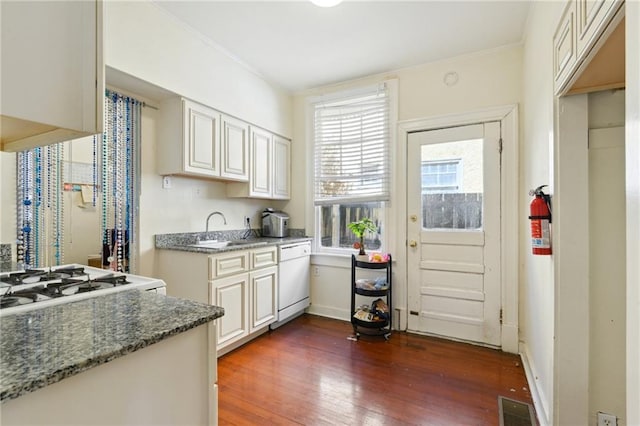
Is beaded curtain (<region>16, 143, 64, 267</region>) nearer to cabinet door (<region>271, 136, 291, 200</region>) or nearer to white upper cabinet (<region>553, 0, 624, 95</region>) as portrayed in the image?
cabinet door (<region>271, 136, 291, 200</region>)

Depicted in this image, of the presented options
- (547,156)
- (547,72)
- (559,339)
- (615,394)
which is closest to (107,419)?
(559,339)

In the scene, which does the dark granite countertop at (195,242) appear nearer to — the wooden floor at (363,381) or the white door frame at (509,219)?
the wooden floor at (363,381)

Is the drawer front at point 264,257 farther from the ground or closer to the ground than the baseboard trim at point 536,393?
farther from the ground

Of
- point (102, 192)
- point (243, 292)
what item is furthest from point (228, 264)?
point (102, 192)

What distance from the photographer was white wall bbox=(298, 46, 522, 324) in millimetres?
2746

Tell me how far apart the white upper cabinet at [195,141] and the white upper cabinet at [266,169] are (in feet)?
0.91

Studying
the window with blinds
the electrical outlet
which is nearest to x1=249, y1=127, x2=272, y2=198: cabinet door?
the window with blinds

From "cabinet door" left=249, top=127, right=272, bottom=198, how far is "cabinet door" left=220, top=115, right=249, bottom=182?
9 cm

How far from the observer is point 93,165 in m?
2.12

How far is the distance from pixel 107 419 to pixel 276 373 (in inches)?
66.6

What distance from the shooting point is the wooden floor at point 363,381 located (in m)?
1.83

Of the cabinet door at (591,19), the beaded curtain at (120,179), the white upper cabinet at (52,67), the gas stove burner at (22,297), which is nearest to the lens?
the white upper cabinet at (52,67)

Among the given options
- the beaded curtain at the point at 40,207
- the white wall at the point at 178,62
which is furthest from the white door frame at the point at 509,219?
the beaded curtain at the point at 40,207

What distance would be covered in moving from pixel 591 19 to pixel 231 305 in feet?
A: 8.75
